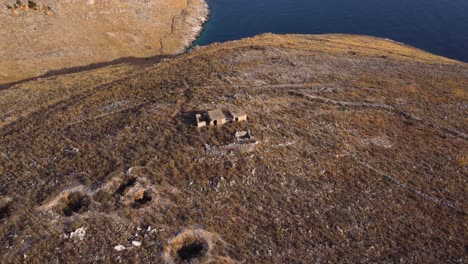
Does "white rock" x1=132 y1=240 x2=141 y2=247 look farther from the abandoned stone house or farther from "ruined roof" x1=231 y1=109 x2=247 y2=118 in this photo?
"ruined roof" x1=231 y1=109 x2=247 y2=118

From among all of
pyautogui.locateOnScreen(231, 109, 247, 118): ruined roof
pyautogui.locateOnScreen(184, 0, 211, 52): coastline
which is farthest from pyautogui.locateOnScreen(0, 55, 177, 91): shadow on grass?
pyautogui.locateOnScreen(231, 109, 247, 118): ruined roof

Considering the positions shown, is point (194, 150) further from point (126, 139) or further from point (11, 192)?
point (11, 192)

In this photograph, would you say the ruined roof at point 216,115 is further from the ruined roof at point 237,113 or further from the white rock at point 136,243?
the white rock at point 136,243

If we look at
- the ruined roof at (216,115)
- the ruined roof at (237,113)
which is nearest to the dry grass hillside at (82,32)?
the ruined roof at (216,115)

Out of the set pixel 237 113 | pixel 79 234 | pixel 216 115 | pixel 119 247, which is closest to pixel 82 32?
pixel 216 115

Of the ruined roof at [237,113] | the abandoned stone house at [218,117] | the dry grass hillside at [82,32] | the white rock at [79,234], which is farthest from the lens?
the dry grass hillside at [82,32]

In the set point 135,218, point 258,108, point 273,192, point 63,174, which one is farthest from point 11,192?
point 258,108
